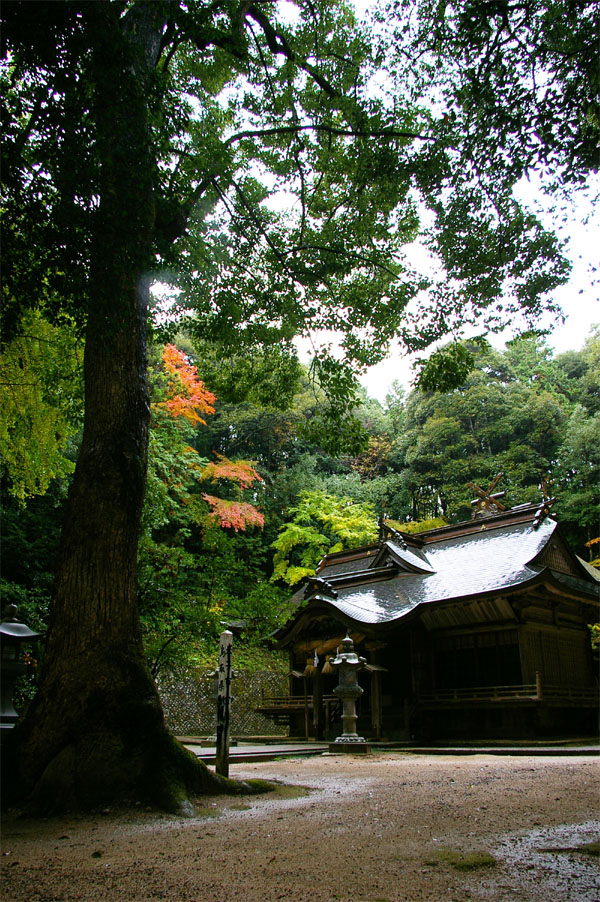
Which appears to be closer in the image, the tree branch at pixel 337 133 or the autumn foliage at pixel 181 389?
the tree branch at pixel 337 133

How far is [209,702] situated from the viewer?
53.5 ft

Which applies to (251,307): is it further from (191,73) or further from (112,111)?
(112,111)

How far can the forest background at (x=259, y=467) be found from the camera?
25.6 ft

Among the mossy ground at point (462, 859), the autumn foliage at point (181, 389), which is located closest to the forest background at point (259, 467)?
the autumn foliage at point (181, 389)

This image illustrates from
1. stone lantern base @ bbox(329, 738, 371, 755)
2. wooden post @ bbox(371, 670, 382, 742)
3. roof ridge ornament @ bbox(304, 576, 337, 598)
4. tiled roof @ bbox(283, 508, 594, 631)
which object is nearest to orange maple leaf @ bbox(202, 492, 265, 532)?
tiled roof @ bbox(283, 508, 594, 631)

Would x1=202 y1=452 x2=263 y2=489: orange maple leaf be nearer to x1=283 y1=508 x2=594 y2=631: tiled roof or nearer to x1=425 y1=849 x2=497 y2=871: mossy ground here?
x1=283 y1=508 x2=594 y2=631: tiled roof

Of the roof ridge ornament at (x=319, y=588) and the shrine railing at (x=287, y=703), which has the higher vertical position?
the roof ridge ornament at (x=319, y=588)

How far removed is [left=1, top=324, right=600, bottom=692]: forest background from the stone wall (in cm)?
69

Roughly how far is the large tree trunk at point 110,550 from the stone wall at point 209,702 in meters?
10.5

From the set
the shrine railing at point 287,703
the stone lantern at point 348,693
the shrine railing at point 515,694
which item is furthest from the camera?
the shrine railing at point 287,703

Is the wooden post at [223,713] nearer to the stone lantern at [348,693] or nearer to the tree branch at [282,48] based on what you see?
the stone lantern at [348,693]

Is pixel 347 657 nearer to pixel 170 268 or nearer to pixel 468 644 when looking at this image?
pixel 468 644

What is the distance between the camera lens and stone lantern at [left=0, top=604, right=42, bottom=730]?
514 cm

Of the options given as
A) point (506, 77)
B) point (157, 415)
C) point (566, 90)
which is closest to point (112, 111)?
point (506, 77)
